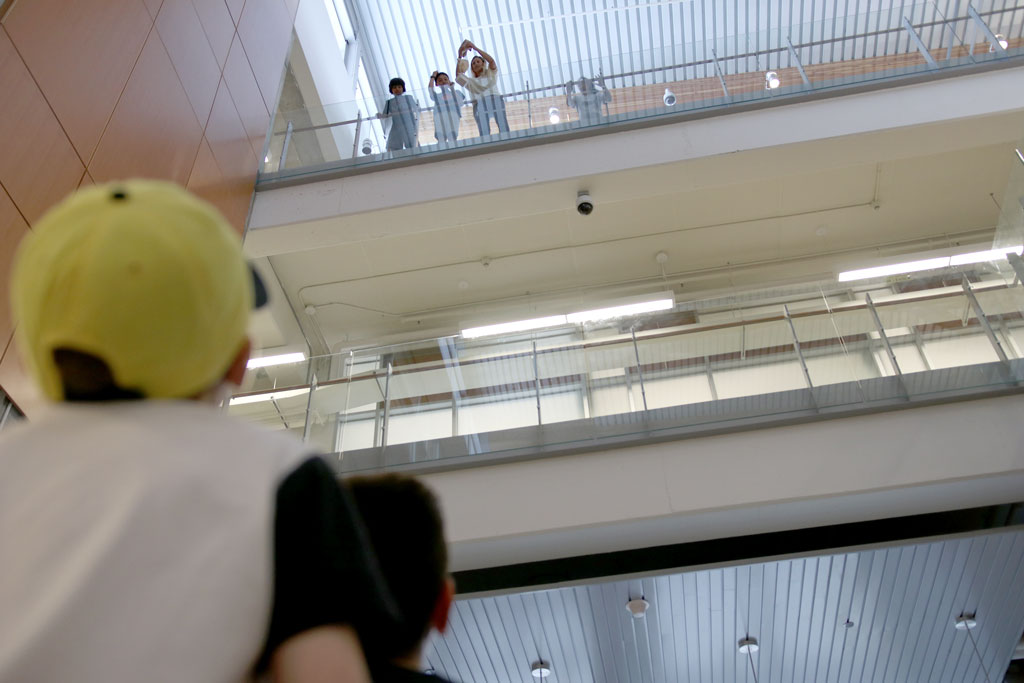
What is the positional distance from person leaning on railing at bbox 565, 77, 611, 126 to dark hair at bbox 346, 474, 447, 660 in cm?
600

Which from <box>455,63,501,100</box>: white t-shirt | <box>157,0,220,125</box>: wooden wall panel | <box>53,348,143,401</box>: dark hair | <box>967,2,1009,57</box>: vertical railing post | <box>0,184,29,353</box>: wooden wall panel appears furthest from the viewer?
<box>455,63,501,100</box>: white t-shirt

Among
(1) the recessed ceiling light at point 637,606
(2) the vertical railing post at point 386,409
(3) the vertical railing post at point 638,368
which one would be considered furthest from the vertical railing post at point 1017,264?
(2) the vertical railing post at point 386,409

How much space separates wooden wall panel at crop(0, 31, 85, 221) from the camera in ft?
12.0

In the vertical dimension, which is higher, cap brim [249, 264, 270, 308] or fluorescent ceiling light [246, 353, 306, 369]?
fluorescent ceiling light [246, 353, 306, 369]

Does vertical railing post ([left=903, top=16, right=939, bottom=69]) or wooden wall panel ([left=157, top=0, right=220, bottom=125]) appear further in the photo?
vertical railing post ([left=903, top=16, right=939, bottom=69])

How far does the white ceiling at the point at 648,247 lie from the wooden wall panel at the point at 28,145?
15.1 ft

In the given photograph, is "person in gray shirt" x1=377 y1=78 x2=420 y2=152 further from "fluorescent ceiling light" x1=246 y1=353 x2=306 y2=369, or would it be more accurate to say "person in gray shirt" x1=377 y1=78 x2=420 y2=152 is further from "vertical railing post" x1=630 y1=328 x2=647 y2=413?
"vertical railing post" x1=630 y1=328 x2=647 y2=413

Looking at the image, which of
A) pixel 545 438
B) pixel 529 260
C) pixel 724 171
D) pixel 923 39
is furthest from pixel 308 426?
pixel 923 39

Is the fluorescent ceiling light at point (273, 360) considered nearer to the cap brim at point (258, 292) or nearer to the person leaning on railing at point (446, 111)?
the person leaning on railing at point (446, 111)

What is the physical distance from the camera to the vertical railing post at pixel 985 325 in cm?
475

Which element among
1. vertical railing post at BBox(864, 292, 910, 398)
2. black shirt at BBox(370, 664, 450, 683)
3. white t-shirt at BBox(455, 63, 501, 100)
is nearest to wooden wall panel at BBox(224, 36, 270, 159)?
white t-shirt at BBox(455, 63, 501, 100)

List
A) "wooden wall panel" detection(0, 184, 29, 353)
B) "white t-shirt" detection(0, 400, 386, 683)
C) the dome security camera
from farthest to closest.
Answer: the dome security camera → "wooden wall panel" detection(0, 184, 29, 353) → "white t-shirt" detection(0, 400, 386, 683)

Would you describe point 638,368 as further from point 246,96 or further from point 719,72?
point 246,96

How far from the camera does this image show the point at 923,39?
21.1 feet
